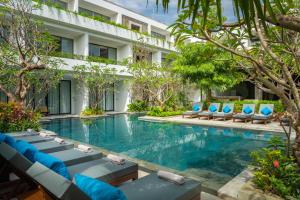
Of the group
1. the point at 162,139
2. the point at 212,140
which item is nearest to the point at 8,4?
the point at 162,139

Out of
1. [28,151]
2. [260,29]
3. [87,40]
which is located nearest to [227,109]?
[87,40]

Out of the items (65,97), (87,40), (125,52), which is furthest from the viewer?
(125,52)

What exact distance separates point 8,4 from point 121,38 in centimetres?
1140

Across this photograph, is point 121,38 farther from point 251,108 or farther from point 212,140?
point 212,140

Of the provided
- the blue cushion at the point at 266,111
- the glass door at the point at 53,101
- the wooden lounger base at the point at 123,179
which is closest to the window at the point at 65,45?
the glass door at the point at 53,101

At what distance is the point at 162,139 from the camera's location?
10539 mm

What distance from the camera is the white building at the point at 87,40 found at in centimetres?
1800

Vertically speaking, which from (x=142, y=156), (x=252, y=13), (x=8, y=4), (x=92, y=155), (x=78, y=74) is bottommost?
(x=142, y=156)

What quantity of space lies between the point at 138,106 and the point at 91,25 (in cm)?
901

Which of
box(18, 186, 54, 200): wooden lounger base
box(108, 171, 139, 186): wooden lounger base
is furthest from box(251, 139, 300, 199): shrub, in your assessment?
box(18, 186, 54, 200): wooden lounger base

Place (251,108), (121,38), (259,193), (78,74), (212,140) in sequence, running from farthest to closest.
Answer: (121,38) → (78,74) → (251,108) → (212,140) → (259,193)

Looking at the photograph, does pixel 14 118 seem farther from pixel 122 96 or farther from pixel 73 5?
pixel 122 96

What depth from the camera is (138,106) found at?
78.2 feet

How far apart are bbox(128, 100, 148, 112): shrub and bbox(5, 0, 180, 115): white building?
80 cm
